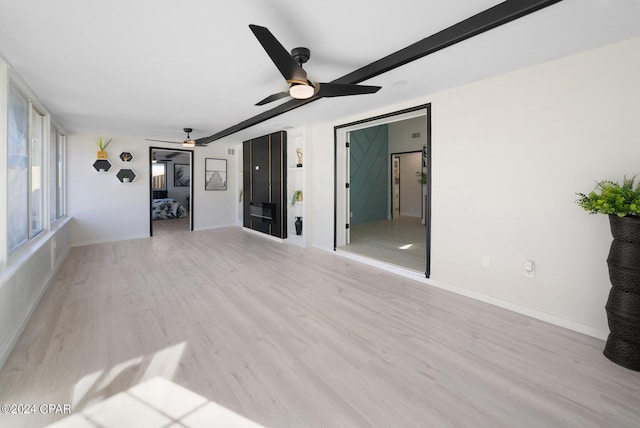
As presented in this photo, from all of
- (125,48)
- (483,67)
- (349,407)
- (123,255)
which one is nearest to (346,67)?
(483,67)

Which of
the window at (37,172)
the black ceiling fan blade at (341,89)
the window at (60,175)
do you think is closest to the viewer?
the black ceiling fan blade at (341,89)

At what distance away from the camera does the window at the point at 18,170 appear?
273 cm

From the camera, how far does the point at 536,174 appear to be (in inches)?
108

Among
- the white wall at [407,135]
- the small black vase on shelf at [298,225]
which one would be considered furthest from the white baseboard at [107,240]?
the white wall at [407,135]

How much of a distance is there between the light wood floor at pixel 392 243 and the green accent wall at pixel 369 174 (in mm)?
484

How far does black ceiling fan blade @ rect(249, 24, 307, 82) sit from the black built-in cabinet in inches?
155

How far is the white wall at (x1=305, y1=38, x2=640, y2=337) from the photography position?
2355 mm

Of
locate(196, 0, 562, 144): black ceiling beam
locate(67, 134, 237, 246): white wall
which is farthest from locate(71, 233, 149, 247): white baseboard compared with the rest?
locate(196, 0, 562, 144): black ceiling beam

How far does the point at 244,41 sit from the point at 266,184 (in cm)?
444

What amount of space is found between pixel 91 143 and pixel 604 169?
27.4ft

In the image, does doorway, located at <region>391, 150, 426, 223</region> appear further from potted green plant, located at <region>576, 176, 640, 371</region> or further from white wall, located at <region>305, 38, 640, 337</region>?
potted green plant, located at <region>576, 176, 640, 371</region>

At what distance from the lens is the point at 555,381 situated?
1.87m

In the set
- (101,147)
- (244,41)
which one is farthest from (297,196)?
(101,147)

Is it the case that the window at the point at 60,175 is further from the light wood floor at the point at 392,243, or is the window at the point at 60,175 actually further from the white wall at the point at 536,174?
the white wall at the point at 536,174
